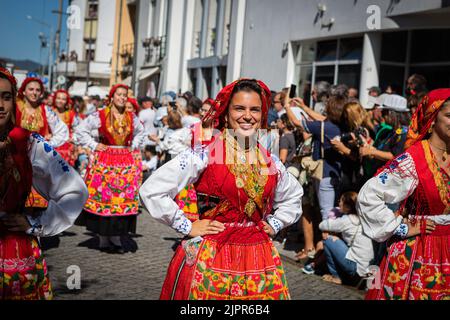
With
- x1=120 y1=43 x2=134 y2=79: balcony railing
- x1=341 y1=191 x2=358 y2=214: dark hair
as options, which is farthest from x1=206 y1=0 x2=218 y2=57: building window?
x1=341 y1=191 x2=358 y2=214: dark hair

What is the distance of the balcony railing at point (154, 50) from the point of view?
90.6ft

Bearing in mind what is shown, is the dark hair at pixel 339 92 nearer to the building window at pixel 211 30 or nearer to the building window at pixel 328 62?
the building window at pixel 328 62

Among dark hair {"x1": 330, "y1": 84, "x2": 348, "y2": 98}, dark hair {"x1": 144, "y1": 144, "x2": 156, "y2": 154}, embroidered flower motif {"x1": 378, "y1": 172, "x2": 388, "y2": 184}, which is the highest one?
dark hair {"x1": 330, "y1": 84, "x2": 348, "y2": 98}

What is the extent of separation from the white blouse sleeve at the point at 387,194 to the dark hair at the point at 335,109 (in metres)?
3.42

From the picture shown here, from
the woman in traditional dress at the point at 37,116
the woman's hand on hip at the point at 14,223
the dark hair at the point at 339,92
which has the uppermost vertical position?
the dark hair at the point at 339,92

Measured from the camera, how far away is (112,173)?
771 centimetres

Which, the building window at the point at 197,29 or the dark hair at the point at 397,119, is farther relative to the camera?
the building window at the point at 197,29

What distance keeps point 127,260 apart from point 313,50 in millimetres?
9036

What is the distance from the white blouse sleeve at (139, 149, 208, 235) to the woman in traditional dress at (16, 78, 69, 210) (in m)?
4.61

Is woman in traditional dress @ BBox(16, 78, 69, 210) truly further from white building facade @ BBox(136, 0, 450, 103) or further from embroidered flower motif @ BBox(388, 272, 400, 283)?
white building facade @ BBox(136, 0, 450, 103)

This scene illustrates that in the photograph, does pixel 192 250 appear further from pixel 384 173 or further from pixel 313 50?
pixel 313 50

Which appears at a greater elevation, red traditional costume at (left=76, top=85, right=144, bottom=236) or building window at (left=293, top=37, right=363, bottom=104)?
building window at (left=293, top=37, right=363, bottom=104)

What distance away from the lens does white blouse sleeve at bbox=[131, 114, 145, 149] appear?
8047 millimetres

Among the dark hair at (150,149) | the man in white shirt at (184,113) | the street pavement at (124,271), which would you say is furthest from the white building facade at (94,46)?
the street pavement at (124,271)
